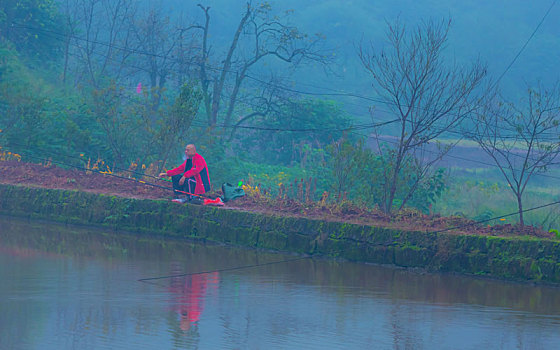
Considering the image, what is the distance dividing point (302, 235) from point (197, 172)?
293 centimetres

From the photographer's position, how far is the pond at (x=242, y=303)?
755 centimetres

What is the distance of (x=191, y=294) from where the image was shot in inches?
381

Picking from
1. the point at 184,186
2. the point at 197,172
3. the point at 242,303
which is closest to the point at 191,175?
the point at 197,172

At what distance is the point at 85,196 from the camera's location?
53.4 feet

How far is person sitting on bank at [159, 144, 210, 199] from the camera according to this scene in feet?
49.6

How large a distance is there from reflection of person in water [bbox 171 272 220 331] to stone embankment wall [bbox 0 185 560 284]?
2.82 meters

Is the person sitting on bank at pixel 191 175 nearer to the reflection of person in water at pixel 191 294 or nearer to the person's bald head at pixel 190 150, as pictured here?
the person's bald head at pixel 190 150

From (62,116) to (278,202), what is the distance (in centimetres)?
1190

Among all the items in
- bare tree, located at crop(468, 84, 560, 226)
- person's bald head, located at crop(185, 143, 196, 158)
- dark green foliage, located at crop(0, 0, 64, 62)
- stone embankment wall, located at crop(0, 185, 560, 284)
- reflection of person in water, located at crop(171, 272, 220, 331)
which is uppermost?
dark green foliage, located at crop(0, 0, 64, 62)

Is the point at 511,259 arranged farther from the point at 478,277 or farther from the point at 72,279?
the point at 72,279

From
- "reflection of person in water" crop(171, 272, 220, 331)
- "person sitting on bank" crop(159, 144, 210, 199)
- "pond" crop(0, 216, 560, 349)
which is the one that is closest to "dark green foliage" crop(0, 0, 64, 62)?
"person sitting on bank" crop(159, 144, 210, 199)

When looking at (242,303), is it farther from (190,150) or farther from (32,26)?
(32,26)

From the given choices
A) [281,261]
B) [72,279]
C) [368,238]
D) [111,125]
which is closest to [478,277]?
[368,238]

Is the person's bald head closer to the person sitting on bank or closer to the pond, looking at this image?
the person sitting on bank
